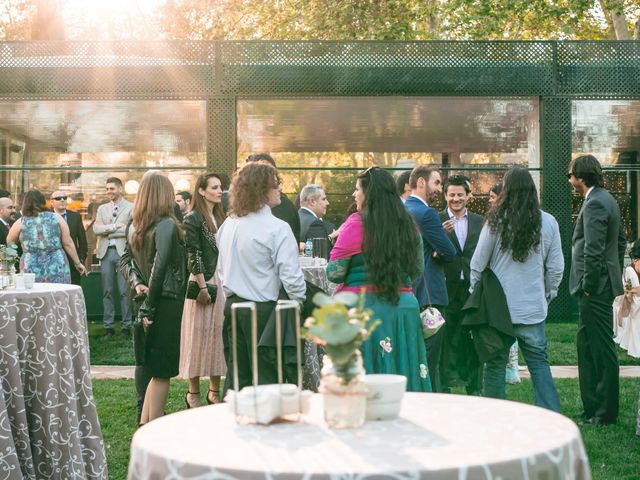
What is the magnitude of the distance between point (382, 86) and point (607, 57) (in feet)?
11.4

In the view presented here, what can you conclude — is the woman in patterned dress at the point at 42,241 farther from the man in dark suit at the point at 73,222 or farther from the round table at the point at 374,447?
the round table at the point at 374,447

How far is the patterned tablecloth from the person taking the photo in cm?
529

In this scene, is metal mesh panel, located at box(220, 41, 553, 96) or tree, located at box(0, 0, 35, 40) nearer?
metal mesh panel, located at box(220, 41, 553, 96)

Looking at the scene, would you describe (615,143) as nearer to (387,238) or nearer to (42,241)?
(42,241)

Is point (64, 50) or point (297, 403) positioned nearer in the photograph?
point (297, 403)

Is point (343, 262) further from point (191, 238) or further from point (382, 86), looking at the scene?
point (382, 86)

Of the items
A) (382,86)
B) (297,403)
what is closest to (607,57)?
(382,86)

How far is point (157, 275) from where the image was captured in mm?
6422

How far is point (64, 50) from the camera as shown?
14.6 meters

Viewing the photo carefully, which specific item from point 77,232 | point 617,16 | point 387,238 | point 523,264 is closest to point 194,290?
point 523,264

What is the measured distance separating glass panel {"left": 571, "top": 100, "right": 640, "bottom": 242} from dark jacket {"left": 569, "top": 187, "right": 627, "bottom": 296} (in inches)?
314

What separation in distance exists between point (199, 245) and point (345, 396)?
187 inches

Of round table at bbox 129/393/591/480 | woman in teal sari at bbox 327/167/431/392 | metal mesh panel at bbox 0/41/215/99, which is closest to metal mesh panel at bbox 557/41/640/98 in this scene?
metal mesh panel at bbox 0/41/215/99

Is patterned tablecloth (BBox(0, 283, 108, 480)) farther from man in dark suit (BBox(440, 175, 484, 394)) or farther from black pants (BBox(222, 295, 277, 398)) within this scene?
man in dark suit (BBox(440, 175, 484, 394))
